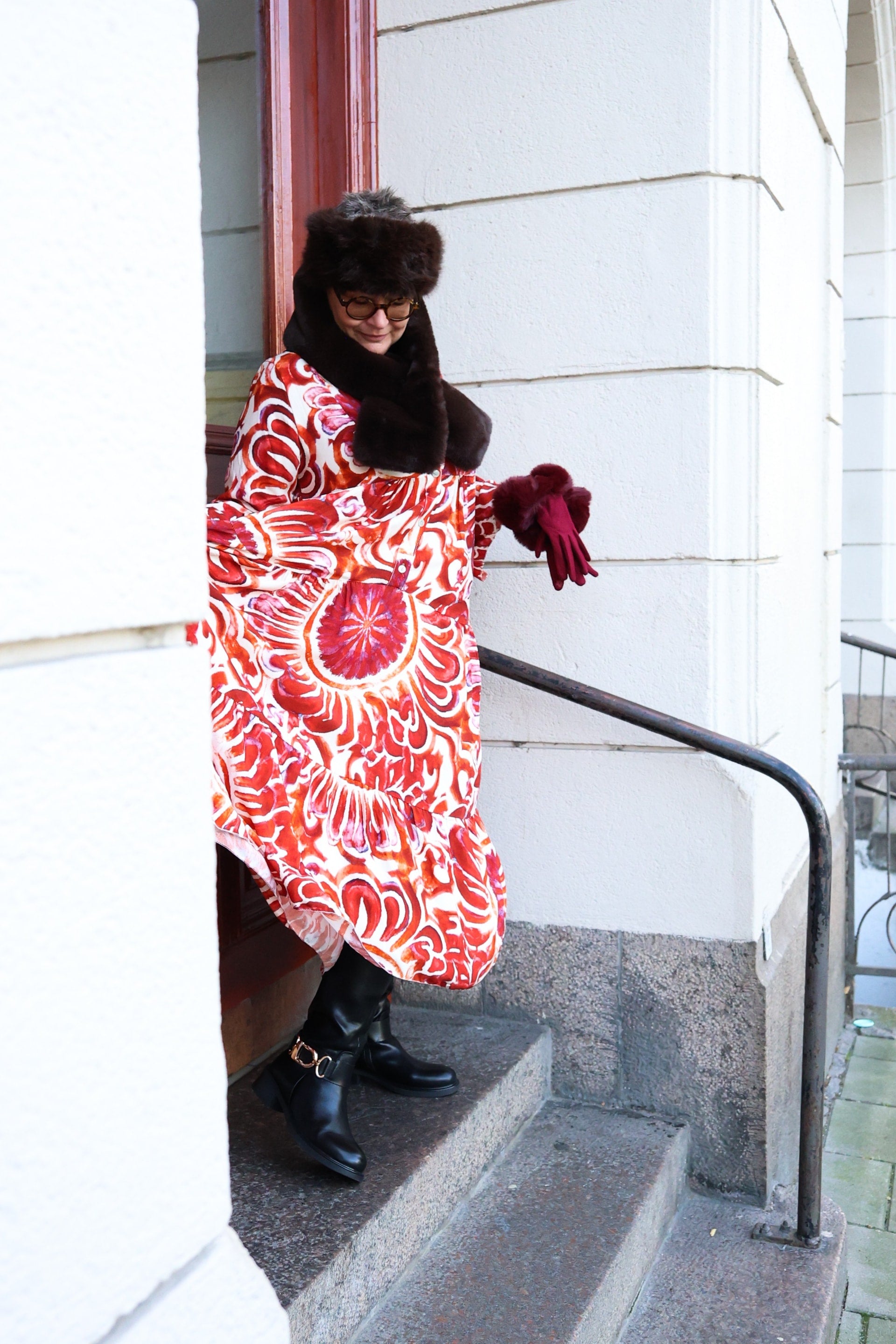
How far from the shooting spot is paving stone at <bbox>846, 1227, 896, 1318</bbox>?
2746mm

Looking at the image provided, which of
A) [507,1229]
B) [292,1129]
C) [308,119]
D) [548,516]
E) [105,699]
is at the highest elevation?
[308,119]

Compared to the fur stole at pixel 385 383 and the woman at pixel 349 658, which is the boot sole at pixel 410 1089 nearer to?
the woman at pixel 349 658

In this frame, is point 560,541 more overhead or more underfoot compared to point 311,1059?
more overhead

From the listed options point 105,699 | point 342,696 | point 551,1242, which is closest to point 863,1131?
point 551,1242

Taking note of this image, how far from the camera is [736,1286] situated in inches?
95.9

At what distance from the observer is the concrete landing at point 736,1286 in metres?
2.27

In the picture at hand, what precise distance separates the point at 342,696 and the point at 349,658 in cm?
7

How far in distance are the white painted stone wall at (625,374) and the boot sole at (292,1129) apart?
99 cm

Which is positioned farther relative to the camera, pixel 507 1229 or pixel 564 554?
pixel 564 554

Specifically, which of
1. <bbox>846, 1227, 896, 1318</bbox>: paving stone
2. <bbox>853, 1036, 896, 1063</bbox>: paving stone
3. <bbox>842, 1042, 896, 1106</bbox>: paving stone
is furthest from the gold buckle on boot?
<bbox>853, 1036, 896, 1063</bbox>: paving stone

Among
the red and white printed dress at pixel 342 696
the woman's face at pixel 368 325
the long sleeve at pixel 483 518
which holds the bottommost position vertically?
the red and white printed dress at pixel 342 696

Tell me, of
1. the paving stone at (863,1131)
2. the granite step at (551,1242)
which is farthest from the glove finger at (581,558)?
the paving stone at (863,1131)

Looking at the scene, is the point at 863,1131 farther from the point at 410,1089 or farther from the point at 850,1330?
the point at 410,1089

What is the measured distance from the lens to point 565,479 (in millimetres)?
2480
